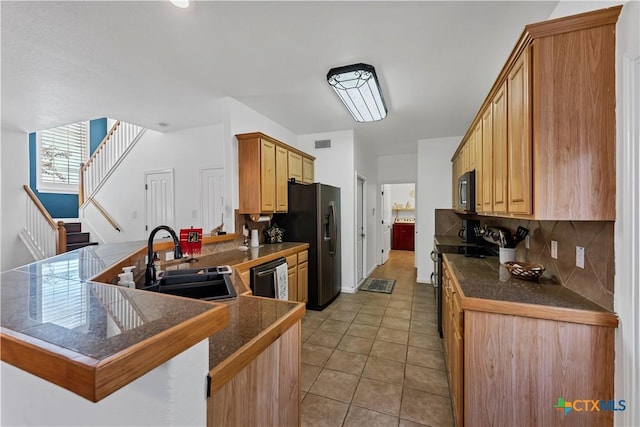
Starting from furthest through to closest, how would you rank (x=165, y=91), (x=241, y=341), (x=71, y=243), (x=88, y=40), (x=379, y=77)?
(x=71, y=243)
(x=165, y=91)
(x=379, y=77)
(x=88, y=40)
(x=241, y=341)

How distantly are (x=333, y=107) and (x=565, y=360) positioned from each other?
3.21 m

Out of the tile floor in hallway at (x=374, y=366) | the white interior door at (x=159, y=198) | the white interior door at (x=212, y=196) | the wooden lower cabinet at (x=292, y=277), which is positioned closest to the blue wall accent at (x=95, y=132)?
the white interior door at (x=159, y=198)

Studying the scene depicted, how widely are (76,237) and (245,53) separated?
5.35 m

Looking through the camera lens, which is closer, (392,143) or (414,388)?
(414,388)

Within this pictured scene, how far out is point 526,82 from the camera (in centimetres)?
139

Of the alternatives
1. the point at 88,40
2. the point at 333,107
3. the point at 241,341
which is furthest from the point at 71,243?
the point at 241,341

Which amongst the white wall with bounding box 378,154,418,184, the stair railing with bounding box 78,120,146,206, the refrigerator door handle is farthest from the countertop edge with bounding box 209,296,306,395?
the white wall with bounding box 378,154,418,184

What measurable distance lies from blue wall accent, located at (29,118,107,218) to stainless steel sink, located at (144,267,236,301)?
6.30 m

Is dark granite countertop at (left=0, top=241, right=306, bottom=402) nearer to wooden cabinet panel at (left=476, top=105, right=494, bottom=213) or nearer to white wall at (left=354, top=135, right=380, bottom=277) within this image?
wooden cabinet panel at (left=476, top=105, right=494, bottom=213)

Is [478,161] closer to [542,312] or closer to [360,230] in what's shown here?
[542,312]

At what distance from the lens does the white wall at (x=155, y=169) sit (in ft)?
14.8

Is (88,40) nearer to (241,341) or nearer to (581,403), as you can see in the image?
(241,341)

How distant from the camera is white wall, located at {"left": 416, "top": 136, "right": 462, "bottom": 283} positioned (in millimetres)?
4824

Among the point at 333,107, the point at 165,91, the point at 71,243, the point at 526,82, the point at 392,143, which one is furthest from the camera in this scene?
the point at 392,143
